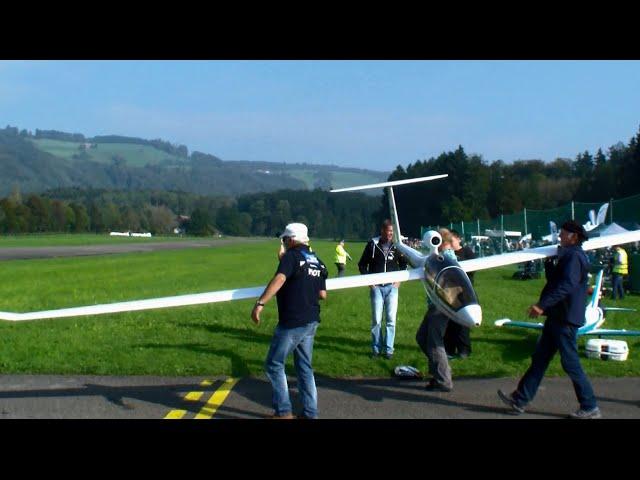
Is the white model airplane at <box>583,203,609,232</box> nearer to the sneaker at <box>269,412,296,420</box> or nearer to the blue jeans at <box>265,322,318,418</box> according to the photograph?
the blue jeans at <box>265,322,318,418</box>

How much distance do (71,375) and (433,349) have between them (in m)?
4.64

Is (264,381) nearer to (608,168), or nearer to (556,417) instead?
(556,417)

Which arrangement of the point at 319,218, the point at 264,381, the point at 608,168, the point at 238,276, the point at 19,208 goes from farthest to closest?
the point at 19,208
the point at 608,168
the point at 319,218
the point at 238,276
the point at 264,381

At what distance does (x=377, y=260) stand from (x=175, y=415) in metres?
4.11

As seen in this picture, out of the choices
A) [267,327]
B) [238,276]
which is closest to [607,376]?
[267,327]

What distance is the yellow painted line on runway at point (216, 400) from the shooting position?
702 cm

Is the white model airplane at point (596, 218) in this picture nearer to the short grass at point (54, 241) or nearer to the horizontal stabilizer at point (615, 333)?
the horizontal stabilizer at point (615, 333)

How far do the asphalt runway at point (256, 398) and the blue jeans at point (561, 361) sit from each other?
0.87 feet

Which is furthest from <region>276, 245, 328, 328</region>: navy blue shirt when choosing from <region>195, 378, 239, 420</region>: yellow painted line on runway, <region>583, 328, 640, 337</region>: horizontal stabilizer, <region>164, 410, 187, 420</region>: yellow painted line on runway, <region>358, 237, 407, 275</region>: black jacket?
<region>583, 328, 640, 337</region>: horizontal stabilizer

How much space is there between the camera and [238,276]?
2920 centimetres

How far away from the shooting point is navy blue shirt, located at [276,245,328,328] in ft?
21.9

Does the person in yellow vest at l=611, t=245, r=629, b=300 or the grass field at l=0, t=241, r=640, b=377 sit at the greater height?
the person in yellow vest at l=611, t=245, r=629, b=300

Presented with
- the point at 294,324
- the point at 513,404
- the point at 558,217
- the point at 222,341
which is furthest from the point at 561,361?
the point at 558,217

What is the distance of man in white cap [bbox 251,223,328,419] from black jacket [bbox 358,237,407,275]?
11.0ft
